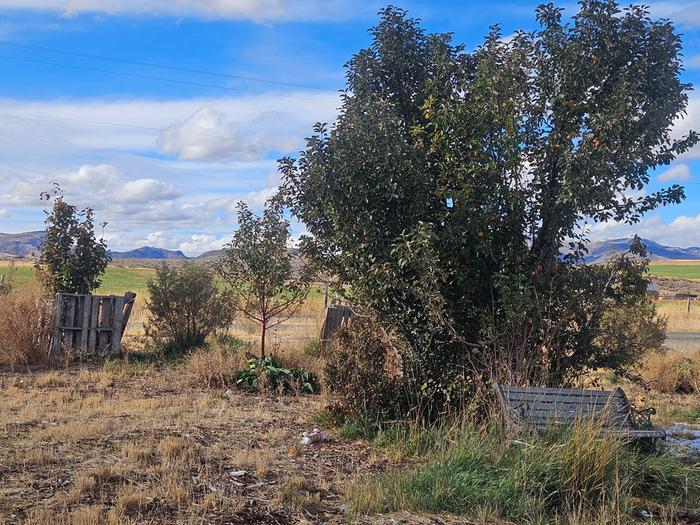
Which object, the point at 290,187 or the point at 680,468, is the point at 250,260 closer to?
the point at 290,187

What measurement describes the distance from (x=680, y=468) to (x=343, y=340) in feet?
13.4

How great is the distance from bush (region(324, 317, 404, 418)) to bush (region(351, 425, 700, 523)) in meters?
1.99

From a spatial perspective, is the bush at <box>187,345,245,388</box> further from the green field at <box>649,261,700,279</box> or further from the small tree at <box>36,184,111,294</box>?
the green field at <box>649,261,700,279</box>

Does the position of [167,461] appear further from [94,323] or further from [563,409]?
[94,323]

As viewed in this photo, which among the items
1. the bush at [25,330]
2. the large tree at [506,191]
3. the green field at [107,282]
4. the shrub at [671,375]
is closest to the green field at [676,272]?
the green field at [107,282]

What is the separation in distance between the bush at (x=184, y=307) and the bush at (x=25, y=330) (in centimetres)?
211

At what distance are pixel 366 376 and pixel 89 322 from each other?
8.00 m

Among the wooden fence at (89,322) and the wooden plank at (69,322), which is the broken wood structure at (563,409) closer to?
the wooden fence at (89,322)

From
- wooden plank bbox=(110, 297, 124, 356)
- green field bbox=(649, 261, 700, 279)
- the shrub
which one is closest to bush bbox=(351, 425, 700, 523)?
the shrub

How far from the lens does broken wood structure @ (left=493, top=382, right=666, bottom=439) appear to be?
22.9ft

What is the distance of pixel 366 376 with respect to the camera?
347 inches

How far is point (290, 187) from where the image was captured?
9383mm

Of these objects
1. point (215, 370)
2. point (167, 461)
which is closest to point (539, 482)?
point (167, 461)

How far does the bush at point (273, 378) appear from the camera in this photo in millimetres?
11875
